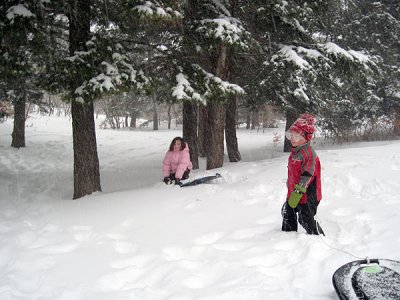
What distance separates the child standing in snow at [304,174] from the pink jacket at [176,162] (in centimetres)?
382

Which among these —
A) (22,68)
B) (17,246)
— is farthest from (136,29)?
(17,246)

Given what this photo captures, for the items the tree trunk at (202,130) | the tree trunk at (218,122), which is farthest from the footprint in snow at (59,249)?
the tree trunk at (202,130)

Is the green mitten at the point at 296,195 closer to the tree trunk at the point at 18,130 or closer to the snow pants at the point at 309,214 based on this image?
the snow pants at the point at 309,214

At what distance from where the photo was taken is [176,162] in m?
8.41

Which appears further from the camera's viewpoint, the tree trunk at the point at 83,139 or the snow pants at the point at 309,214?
the tree trunk at the point at 83,139

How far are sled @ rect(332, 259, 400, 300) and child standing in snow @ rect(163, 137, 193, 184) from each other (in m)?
4.97

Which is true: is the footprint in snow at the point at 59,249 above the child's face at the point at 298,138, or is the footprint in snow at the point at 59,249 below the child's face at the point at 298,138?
below

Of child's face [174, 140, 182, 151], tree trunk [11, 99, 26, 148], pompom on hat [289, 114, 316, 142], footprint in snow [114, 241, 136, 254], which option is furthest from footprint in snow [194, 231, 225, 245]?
tree trunk [11, 99, 26, 148]

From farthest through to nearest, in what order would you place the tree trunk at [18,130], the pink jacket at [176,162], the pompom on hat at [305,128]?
the tree trunk at [18,130] → the pink jacket at [176,162] → the pompom on hat at [305,128]

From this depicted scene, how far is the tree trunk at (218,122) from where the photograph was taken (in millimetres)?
8781

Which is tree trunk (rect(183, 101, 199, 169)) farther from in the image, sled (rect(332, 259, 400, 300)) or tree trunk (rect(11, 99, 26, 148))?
tree trunk (rect(11, 99, 26, 148))

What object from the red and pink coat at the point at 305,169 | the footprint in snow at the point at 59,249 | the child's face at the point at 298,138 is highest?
the child's face at the point at 298,138

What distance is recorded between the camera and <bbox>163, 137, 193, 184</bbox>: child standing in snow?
26.9ft

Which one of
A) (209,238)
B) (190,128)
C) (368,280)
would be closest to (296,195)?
(368,280)
